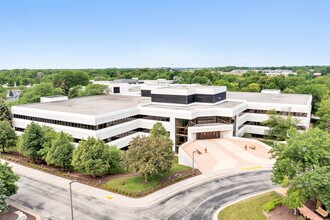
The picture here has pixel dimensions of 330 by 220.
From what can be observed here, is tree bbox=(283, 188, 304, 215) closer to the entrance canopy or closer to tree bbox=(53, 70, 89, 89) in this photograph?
the entrance canopy

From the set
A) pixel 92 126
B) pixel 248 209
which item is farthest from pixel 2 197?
pixel 248 209

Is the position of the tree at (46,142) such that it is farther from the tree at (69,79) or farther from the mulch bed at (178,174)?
the tree at (69,79)

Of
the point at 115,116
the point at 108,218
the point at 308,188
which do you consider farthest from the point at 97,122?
the point at 308,188

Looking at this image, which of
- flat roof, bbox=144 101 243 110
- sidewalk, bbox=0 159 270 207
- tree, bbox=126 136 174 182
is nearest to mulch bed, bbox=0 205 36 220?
sidewalk, bbox=0 159 270 207

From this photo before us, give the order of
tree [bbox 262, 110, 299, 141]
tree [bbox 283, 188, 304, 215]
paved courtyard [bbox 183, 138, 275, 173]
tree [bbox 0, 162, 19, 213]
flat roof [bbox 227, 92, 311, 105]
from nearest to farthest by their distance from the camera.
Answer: tree [bbox 283, 188, 304, 215] → tree [bbox 0, 162, 19, 213] → paved courtyard [bbox 183, 138, 275, 173] → tree [bbox 262, 110, 299, 141] → flat roof [bbox 227, 92, 311, 105]

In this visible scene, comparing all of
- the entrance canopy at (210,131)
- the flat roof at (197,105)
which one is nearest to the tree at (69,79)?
the flat roof at (197,105)
